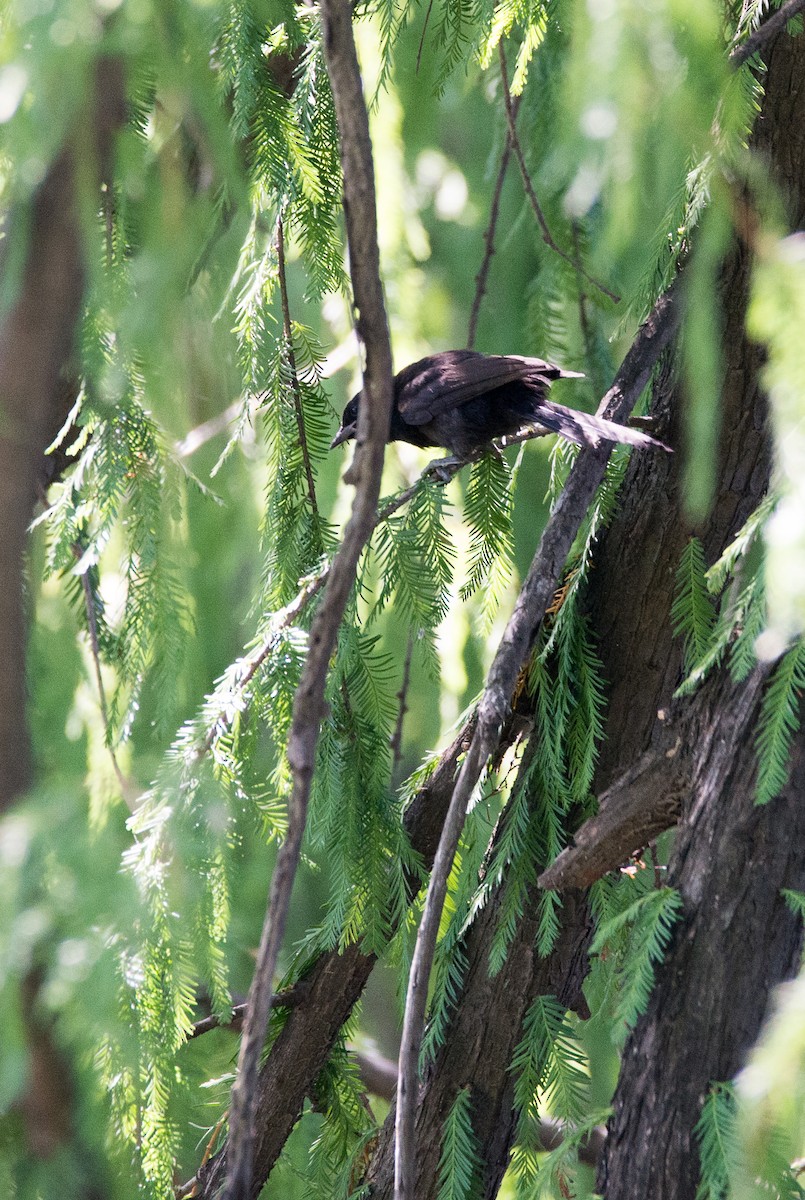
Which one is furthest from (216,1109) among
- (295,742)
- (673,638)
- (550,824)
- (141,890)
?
(295,742)

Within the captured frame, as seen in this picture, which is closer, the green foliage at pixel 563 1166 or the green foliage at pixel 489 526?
the green foliage at pixel 563 1166

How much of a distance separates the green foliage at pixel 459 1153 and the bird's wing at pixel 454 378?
1530 mm

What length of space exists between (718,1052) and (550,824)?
0.53 m

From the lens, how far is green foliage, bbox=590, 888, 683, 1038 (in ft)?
5.16

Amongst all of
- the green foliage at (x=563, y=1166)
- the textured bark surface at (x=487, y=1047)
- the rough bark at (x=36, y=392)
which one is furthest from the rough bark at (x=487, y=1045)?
the rough bark at (x=36, y=392)

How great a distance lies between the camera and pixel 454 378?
271 cm

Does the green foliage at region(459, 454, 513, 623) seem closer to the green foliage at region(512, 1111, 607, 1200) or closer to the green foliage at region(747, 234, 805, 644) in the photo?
the green foliage at region(512, 1111, 607, 1200)

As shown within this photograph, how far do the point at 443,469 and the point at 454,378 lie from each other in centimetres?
50

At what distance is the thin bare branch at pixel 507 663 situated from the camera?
5.25ft

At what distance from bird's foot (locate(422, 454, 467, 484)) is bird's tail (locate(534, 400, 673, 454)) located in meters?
0.22

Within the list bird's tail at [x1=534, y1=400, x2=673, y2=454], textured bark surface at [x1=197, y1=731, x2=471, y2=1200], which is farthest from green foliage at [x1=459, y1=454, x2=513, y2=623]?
textured bark surface at [x1=197, y1=731, x2=471, y2=1200]

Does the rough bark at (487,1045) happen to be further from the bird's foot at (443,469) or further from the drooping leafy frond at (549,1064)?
the bird's foot at (443,469)

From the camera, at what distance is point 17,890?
4.23ft

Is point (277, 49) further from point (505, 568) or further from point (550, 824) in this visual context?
point (550, 824)
